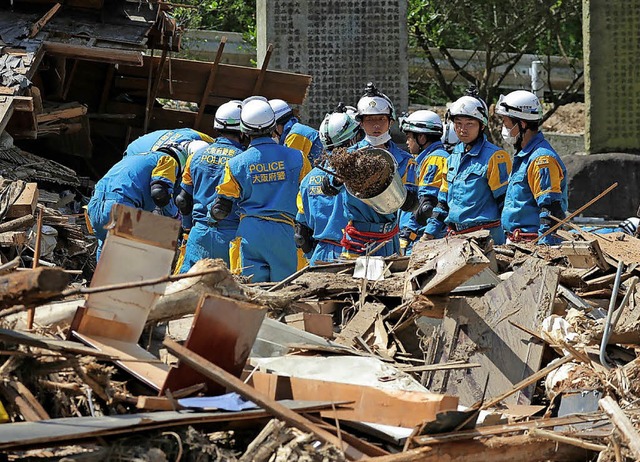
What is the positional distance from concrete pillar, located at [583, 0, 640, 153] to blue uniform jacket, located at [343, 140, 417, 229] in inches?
279

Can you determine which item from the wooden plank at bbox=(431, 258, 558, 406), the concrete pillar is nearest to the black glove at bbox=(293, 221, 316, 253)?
the wooden plank at bbox=(431, 258, 558, 406)

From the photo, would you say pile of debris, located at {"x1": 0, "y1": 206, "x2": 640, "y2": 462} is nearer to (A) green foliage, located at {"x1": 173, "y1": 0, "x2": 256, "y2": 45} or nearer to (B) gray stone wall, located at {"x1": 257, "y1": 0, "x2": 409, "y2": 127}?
(B) gray stone wall, located at {"x1": 257, "y1": 0, "x2": 409, "y2": 127}

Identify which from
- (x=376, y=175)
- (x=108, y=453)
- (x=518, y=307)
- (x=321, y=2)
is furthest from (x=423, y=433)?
(x=321, y=2)

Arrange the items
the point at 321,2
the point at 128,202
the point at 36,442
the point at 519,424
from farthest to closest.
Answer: the point at 321,2, the point at 128,202, the point at 519,424, the point at 36,442

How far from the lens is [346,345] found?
6.75 metres

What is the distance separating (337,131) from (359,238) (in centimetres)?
95

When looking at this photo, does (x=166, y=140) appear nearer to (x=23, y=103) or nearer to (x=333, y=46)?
(x=23, y=103)

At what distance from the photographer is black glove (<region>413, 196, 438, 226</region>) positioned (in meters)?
10.8

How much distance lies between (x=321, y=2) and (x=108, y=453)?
464 inches

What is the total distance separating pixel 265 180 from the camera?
1016 centimetres

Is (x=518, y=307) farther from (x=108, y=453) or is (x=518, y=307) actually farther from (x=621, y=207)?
(x=621, y=207)

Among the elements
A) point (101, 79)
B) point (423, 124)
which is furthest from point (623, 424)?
point (101, 79)

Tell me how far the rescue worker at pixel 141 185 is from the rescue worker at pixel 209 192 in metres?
0.16

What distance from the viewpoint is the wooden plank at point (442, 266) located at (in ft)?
21.0
